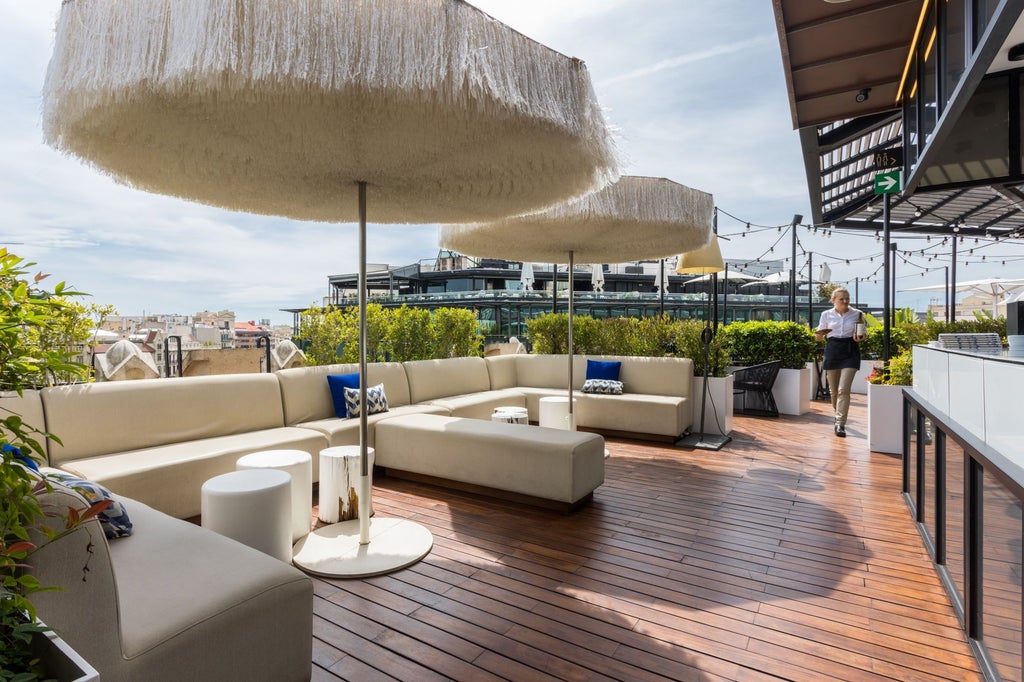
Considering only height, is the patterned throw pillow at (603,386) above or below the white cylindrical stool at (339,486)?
above

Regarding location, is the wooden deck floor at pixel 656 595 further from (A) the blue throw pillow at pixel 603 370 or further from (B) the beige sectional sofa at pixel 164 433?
(A) the blue throw pillow at pixel 603 370

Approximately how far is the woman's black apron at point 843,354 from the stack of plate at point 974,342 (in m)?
3.39

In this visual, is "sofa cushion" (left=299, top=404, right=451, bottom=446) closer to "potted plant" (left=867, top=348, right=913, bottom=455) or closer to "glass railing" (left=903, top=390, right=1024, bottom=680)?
"glass railing" (left=903, top=390, right=1024, bottom=680)

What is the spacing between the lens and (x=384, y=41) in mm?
1703

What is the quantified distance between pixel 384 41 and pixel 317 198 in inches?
69.3

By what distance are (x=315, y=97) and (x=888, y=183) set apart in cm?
589

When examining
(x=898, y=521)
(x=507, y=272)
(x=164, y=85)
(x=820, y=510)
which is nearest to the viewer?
(x=164, y=85)

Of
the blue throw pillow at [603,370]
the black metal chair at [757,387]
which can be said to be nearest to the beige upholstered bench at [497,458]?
the blue throw pillow at [603,370]

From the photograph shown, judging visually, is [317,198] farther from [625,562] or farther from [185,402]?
[625,562]

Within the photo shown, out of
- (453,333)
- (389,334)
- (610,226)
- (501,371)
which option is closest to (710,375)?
(501,371)

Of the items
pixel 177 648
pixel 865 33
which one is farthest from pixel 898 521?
pixel 177 648

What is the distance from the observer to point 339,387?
478 centimetres

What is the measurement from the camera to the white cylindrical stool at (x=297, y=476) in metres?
3.18

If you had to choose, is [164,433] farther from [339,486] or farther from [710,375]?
[710,375]
